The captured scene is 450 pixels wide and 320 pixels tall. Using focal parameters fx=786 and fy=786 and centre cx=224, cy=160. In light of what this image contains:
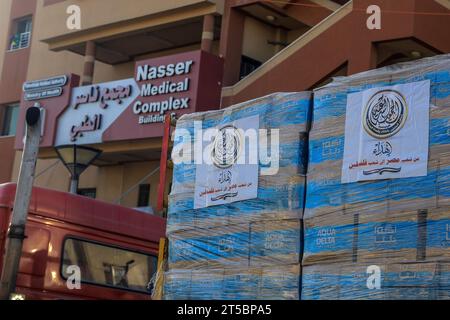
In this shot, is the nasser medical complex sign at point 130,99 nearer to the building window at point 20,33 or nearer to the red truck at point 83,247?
the building window at point 20,33

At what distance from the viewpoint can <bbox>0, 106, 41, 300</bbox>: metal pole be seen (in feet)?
20.3

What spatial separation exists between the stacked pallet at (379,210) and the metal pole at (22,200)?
228cm

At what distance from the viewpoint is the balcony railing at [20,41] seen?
81.3 ft

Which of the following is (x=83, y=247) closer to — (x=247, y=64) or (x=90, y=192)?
(x=247, y=64)

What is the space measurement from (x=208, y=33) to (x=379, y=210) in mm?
13115

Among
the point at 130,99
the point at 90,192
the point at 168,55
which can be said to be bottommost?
the point at 90,192

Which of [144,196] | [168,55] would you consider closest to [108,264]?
[144,196]

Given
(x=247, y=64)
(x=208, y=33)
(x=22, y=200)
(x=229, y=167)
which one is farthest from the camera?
(x=247, y=64)

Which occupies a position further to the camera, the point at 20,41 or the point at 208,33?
the point at 20,41

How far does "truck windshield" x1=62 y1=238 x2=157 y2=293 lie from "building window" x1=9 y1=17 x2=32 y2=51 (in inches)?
677

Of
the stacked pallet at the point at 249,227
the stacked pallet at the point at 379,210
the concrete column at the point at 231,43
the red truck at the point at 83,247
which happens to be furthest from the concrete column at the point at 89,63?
the stacked pallet at the point at 379,210

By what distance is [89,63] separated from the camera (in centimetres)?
2027
